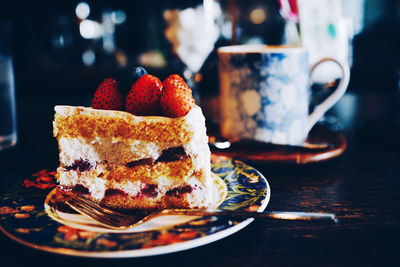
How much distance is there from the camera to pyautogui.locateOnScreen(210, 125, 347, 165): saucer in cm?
97

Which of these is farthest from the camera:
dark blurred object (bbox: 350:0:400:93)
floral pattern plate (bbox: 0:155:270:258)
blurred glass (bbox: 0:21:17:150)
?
dark blurred object (bbox: 350:0:400:93)

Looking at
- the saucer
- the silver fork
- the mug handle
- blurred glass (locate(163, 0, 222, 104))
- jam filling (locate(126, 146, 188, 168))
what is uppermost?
blurred glass (locate(163, 0, 222, 104))

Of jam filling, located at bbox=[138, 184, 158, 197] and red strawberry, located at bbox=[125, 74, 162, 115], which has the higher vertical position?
red strawberry, located at bbox=[125, 74, 162, 115]

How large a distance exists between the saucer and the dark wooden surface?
0.07 feet

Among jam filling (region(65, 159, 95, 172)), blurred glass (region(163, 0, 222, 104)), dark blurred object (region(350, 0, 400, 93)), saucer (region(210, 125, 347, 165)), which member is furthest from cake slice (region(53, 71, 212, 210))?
dark blurred object (region(350, 0, 400, 93))

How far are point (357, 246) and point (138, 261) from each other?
0.36m

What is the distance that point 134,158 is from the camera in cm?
78

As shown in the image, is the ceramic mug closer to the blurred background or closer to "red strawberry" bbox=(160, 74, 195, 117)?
"red strawberry" bbox=(160, 74, 195, 117)

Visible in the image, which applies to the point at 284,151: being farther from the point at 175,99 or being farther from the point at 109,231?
the point at 109,231

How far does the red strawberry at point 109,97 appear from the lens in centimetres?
80

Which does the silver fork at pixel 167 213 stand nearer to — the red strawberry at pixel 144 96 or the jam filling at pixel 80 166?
the jam filling at pixel 80 166

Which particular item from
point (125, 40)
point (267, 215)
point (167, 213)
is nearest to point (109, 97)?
point (167, 213)

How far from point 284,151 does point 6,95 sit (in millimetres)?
1070

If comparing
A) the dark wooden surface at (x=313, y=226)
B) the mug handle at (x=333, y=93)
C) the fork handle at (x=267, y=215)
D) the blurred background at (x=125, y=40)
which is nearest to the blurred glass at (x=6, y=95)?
the dark wooden surface at (x=313, y=226)
